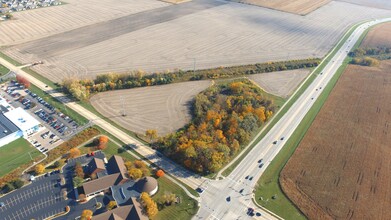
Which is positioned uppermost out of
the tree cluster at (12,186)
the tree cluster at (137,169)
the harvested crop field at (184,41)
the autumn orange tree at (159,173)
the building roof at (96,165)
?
the harvested crop field at (184,41)

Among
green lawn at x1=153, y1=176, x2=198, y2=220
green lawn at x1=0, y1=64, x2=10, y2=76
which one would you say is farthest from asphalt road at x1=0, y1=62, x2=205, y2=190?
green lawn at x1=0, y1=64, x2=10, y2=76

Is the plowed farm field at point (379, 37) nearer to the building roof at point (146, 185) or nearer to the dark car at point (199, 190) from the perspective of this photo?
the dark car at point (199, 190)

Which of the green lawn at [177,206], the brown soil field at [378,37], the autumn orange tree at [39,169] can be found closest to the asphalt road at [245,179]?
the green lawn at [177,206]

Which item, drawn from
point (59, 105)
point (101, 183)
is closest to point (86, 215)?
point (101, 183)

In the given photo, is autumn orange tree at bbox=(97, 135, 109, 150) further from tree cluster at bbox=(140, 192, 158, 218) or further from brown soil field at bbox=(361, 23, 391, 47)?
brown soil field at bbox=(361, 23, 391, 47)

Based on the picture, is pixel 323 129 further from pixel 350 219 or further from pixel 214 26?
pixel 214 26

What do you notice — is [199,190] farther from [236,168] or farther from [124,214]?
[124,214]

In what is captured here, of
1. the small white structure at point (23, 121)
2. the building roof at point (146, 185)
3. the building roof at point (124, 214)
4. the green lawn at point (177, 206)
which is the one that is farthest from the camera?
the small white structure at point (23, 121)
